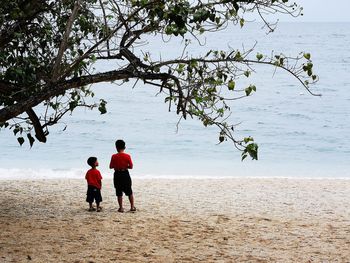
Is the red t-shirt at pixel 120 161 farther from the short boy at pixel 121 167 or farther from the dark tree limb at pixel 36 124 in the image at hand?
the dark tree limb at pixel 36 124

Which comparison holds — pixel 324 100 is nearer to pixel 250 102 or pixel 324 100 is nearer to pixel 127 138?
pixel 250 102

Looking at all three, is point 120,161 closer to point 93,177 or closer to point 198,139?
point 93,177

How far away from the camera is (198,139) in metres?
32.0

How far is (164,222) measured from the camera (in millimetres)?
10367

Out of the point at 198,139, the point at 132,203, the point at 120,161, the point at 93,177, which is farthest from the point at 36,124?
the point at 198,139

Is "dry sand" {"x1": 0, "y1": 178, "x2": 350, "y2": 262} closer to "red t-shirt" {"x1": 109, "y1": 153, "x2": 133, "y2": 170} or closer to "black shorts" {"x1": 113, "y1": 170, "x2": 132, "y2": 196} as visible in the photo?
"black shorts" {"x1": 113, "y1": 170, "x2": 132, "y2": 196}

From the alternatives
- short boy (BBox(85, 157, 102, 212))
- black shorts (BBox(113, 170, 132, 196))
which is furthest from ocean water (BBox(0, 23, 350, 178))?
black shorts (BBox(113, 170, 132, 196))

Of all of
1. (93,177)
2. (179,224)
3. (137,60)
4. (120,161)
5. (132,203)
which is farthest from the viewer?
(132,203)

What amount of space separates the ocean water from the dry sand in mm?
7018

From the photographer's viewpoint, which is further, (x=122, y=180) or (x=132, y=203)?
(x=132, y=203)

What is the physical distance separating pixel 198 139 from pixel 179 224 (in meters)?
21.8

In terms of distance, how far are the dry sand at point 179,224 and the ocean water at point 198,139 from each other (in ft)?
23.0

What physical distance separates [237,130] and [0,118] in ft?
100

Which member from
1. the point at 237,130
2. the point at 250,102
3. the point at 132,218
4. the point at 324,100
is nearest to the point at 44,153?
the point at 237,130
